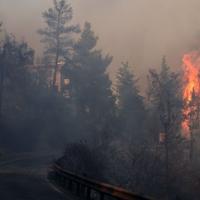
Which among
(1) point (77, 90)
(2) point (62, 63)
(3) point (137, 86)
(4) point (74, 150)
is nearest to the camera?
(4) point (74, 150)

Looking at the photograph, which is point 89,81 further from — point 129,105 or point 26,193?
point 26,193

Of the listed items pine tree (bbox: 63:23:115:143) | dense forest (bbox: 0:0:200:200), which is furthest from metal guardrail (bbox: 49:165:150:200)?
pine tree (bbox: 63:23:115:143)

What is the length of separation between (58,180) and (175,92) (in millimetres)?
68791

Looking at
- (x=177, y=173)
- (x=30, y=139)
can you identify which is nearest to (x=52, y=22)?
(x=30, y=139)

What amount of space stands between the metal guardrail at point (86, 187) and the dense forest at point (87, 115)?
1483cm

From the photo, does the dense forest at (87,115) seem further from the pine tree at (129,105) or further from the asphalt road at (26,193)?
the asphalt road at (26,193)

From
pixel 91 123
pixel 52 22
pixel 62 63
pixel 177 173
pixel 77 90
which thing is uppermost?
pixel 52 22

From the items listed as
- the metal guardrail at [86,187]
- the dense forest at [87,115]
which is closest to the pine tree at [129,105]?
the dense forest at [87,115]

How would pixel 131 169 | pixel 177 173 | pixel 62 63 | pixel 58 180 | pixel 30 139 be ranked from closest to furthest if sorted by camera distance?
pixel 58 180
pixel 131 169
pixel 177 173
pixel 30 139
pixel 62 63

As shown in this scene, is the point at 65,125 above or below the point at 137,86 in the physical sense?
below

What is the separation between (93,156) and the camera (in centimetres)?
3412

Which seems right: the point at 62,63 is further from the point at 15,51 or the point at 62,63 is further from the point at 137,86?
the point at 137,86

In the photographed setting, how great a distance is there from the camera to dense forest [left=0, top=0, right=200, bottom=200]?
43531 millimetres

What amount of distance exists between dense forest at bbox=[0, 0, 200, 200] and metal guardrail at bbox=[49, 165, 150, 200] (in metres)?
14.8
